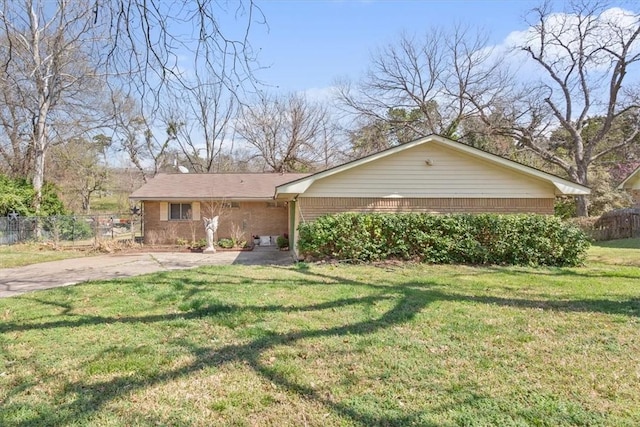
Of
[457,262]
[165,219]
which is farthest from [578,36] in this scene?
[165,219]

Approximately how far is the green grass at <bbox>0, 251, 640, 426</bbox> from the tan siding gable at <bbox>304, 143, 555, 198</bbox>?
16.4ft

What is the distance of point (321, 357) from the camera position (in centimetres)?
389

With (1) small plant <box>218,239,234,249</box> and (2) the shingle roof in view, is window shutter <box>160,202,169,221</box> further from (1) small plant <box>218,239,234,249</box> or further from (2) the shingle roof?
(1) small plant <box>218,239,234,249</box>

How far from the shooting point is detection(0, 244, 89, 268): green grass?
38.9 ft

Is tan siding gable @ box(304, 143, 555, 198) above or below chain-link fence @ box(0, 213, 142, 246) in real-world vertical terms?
above

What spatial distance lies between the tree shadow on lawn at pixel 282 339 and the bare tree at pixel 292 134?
883 inches

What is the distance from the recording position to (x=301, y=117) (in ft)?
95.1

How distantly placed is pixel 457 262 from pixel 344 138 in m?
20.6

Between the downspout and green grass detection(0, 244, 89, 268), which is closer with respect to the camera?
green grass detection(0, 244, 89, 268)

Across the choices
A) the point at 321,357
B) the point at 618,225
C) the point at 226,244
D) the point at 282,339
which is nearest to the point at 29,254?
the point at 226,244

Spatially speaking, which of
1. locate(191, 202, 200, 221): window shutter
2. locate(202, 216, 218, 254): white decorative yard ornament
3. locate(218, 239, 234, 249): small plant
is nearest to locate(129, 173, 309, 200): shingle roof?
locate(191, 202, 200, 221): window shutter

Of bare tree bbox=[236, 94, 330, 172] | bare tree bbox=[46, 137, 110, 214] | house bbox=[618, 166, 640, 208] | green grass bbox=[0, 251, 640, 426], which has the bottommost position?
green grass bbox=[0, 251, 640, 426]

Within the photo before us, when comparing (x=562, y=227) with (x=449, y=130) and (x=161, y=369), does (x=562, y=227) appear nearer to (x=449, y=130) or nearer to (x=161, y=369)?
(x=161, y=369)

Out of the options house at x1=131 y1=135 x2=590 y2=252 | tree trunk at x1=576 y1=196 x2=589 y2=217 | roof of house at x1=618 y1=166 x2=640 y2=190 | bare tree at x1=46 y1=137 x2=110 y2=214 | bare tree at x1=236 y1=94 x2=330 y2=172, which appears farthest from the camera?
bare tree at x1=236 y1=94 x2=330 y2=172
